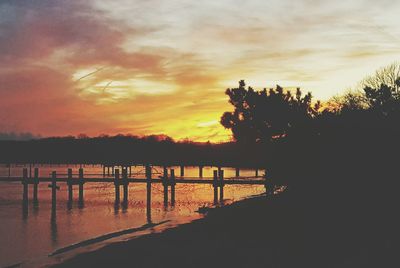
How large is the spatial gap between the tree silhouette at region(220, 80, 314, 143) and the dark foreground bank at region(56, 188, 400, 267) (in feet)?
21.7

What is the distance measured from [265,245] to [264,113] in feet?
47.1

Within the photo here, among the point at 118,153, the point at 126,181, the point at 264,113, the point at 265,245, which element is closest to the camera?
the point at 265,245

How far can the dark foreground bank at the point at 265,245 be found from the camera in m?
14.4

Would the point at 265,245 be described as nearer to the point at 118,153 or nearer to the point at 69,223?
the point at 69,223

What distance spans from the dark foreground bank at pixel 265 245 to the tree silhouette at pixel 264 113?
662 centimetres

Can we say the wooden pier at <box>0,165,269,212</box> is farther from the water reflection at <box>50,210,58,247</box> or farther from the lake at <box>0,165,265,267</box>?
the water reflection at <box>50,210,58,247</box>

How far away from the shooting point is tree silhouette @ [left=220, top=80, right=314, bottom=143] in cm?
2862

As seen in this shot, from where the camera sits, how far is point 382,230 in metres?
17.4

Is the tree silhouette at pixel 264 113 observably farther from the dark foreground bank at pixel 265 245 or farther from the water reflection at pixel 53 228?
the water reflection at pixel 53 228

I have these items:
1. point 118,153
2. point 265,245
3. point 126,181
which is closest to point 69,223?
point 126,181

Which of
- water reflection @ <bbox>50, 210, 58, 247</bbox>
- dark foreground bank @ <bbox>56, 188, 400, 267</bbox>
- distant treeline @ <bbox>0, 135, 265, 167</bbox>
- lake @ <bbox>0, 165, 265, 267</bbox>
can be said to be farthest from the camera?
distant treeline @ <bbox>0, 135, 265, 167</bbox>

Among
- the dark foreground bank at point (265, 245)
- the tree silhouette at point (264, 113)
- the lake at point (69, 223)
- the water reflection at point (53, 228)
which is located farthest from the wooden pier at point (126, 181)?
the dark foreground bank at point (265, 245)

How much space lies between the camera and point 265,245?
1712 cm

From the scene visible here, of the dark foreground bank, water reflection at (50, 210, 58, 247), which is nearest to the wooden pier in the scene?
water reflection at (50, 210, 58, 247)
